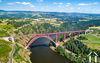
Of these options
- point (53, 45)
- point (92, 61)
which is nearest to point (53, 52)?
point (53, 45)

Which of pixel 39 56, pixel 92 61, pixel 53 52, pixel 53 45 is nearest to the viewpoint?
pixel 92 61

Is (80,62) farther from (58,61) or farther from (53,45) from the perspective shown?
(53,45)

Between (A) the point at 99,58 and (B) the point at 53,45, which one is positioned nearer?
(A) the point at 99,58

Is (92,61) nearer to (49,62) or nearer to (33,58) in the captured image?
(49,62)

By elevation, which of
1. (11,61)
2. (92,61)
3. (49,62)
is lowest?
(49,62)

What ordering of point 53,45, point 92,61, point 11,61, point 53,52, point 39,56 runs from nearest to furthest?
point 11,61
point 92,61
point 39,56
point 53,52
point 53,45

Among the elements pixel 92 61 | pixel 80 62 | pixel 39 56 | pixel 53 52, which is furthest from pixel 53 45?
pixel 92 61

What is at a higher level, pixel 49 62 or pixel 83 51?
pixel 83 51

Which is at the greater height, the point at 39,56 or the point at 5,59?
the point at 5,59

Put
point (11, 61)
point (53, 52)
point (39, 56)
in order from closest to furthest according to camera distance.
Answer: point (11, 61)
point (39, 56)
point (53, 52)
